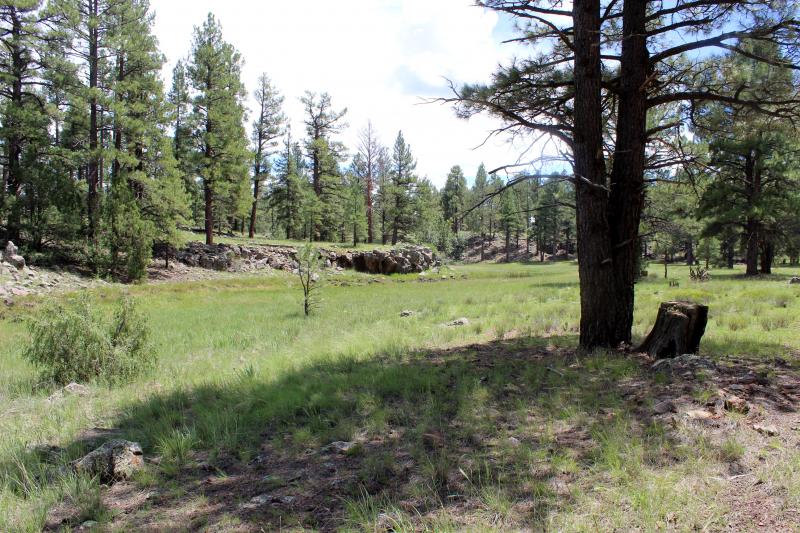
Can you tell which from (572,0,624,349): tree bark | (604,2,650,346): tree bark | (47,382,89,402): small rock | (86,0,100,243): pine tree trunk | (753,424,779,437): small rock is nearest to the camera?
(753,424,779,437): small rock

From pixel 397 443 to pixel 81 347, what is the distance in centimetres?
590

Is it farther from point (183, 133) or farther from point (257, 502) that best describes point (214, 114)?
point (257, 502)

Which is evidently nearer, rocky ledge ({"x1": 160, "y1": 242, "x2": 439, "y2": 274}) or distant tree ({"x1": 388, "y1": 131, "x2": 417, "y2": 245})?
rocky ledge ({"x1": 160, "y1": 242, "x2": 439, "y2": 274})

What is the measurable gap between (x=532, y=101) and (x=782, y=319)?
20.0 feet

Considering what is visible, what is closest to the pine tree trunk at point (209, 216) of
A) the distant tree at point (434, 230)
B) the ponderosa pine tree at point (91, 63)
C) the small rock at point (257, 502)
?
the ponderosa pine tree at point (91, 63)

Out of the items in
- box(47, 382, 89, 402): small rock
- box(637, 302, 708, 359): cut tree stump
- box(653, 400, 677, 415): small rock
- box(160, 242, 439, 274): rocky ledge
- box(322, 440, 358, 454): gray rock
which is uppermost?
box(160, 242, 439, 274): rocky ledge

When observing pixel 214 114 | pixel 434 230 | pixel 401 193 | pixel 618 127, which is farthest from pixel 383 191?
pixel 618 127

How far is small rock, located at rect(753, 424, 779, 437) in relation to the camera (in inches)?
129

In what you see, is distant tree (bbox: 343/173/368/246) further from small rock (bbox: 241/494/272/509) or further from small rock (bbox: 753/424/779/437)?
small rock (bbox: 753/424/779/437)

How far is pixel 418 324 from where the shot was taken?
35.9 feet

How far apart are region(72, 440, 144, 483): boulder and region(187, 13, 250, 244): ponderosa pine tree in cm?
2901

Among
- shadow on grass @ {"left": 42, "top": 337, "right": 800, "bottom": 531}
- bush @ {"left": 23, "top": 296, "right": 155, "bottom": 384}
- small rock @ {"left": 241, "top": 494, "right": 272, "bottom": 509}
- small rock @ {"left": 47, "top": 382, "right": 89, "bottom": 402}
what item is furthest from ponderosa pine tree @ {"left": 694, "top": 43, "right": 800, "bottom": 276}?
small rock @ {"left": 47, "top": 382, "right": 89, "bottom": 402}

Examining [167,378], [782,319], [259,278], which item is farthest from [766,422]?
[259,278]

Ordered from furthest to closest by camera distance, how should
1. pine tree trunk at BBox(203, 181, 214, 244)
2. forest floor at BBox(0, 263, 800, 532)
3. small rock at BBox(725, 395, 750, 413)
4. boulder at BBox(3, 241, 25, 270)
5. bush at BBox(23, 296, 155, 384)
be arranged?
pine tree trunk at BBox(203, 181, 214, 244) → boulder at BBox(3, 241, 25, 270) → bush at BBox(23, 296, 155, 384) → small rock at BBox(725, 395, 750, 413) → forest floor at BBox(0, 263, 800, 532)
